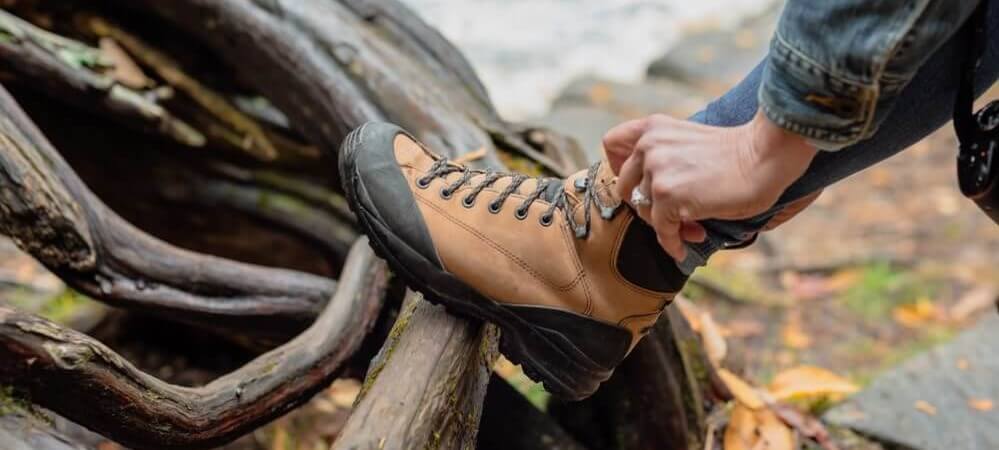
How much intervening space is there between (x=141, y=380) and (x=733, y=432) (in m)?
1.17

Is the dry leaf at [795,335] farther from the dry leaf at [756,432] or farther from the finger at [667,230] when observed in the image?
the finger at [667,230]

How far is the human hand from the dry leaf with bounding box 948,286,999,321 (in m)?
2.33

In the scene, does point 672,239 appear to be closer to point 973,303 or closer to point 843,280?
point 973,303

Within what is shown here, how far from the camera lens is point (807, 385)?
2.07 meters

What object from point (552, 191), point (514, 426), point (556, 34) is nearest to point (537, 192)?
point (552, 191)

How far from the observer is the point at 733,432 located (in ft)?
6.16

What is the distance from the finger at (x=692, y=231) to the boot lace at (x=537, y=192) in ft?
0.52

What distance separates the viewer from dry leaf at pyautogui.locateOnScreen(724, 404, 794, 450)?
1853 mm

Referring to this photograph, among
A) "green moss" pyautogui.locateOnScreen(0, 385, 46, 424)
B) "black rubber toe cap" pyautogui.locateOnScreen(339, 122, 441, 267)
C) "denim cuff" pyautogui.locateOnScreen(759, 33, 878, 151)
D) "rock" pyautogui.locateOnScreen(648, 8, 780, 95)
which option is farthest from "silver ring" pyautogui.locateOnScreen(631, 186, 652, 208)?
"rock" pyautogui.locateOnScreen(648, 8, 780, 95)

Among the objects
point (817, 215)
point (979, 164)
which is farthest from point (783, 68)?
point (817, 215)

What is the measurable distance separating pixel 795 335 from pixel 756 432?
1194 mm

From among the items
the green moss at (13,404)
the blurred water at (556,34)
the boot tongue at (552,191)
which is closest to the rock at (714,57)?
the blurred water at (556,34)

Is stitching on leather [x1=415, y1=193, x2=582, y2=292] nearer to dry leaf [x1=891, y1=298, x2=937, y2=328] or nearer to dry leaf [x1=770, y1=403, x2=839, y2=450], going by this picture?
dry leaf [x1=770, y1=403, x2=839, y2=450]

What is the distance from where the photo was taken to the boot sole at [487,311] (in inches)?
52.9
